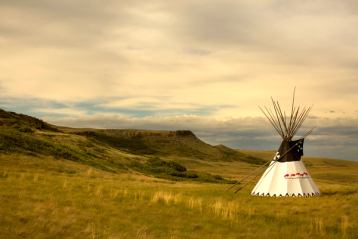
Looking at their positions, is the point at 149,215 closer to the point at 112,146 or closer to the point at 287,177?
the point at 287,177

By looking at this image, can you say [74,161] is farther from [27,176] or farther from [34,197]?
[34,197]

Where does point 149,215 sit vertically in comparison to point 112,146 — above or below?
below

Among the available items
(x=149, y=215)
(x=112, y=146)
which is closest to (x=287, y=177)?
(x=149, y=215)

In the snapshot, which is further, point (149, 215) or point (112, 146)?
point (112, 146)

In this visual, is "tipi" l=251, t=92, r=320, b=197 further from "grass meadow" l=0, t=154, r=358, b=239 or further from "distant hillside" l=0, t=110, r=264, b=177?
"distant hillside" l=0, t=110, r=264, b=177

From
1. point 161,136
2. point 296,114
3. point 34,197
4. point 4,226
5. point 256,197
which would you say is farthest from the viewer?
point 161,136

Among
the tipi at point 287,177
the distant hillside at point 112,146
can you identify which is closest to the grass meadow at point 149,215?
the tipi at point 287,177

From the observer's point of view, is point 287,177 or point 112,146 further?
point 112,146

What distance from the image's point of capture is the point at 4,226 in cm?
1155

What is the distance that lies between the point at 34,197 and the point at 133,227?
5530mm

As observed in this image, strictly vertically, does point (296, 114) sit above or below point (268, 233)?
above

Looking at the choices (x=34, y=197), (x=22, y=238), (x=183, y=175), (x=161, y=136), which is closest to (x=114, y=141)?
(x=161, y=136)

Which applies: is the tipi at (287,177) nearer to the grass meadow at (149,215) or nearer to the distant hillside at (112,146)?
the grass meadow at (149,215)

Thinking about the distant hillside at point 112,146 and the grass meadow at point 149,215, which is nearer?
the grass meadow at point 149,215
